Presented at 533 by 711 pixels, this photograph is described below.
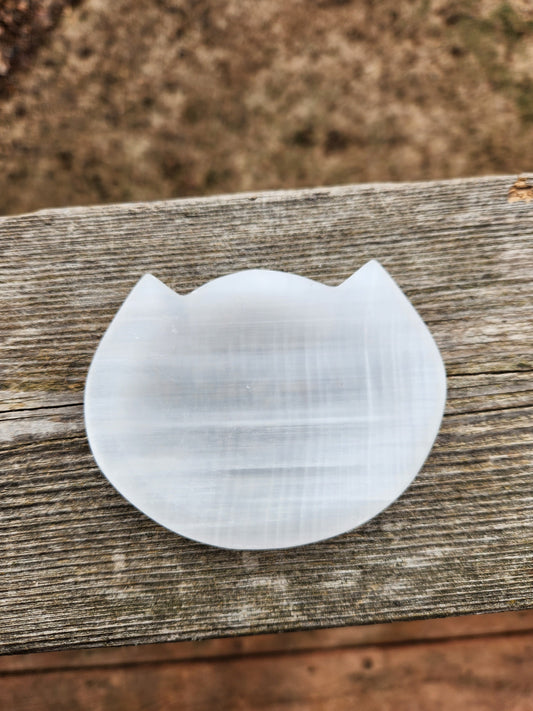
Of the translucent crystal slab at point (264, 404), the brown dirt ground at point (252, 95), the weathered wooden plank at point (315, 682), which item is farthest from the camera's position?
the brown dirt ground at point (252, 95)

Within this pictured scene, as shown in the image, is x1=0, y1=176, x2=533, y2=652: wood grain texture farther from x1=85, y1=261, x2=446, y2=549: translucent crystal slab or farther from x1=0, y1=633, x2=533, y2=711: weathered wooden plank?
x1=0, y1=633, x2=533, y2=711: weathered wooden plank

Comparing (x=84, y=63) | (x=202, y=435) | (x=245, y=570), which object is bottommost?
(x=245, y=570)

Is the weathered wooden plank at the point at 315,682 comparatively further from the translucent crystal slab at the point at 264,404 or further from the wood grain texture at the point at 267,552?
the translucent crystal slab at the point at 264,404

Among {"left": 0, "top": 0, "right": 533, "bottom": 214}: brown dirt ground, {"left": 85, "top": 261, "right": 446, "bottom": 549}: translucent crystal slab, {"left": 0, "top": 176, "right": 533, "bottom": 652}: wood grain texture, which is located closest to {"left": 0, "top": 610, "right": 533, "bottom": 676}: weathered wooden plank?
{"left": 0, "top": 176, "right": 533, "bottom": 652}: wood grain texture

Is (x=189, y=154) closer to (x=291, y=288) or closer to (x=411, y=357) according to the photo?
(x=291, y=288)

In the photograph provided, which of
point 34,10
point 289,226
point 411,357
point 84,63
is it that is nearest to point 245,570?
point 411,357

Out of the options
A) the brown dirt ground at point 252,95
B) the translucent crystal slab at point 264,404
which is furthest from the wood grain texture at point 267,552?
the brown dirt ground at point 252,95
